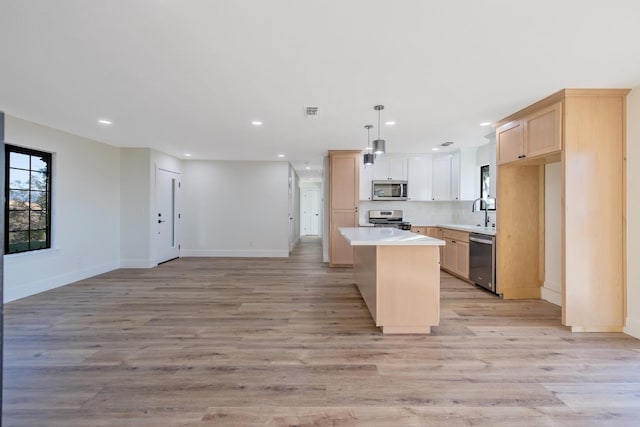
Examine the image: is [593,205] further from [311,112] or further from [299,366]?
[299,366]

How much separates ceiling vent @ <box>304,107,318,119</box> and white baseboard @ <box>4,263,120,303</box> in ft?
14.2

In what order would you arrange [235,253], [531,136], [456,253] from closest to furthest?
[531,136] → [456,253] → [235,253]

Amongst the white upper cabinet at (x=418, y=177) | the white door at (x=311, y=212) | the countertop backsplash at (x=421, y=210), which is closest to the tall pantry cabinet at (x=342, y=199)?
the countertop backsplash at (x=421, y=210)

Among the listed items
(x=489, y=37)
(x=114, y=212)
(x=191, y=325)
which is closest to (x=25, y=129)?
(x=114, y=212)

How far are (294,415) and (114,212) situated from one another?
5.58 meters

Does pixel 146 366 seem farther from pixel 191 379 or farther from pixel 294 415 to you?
pixel 294 415

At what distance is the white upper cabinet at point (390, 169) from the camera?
622 cm

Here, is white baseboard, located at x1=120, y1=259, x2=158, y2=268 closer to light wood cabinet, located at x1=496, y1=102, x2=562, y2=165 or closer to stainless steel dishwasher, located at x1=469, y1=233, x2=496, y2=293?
stainless steel dishwasher, located at x1=469, y1=233, x2=496, y2=293

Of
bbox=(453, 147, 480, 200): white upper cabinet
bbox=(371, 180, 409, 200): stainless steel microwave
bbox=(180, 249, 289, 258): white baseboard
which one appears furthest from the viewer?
bbox=(180, 249, 289, 258): white baseboard

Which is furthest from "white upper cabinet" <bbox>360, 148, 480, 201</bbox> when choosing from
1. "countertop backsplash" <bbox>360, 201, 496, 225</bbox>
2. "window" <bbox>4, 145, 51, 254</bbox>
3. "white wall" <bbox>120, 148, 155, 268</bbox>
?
"window" <bbox>4, 145, 51, 254</bbox>

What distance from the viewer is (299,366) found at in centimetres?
231

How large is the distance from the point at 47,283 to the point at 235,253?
352cm

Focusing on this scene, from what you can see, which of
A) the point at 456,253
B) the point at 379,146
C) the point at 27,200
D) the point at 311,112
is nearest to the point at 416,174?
the point at 456,253

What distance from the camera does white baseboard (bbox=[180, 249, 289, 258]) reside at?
7.22m
